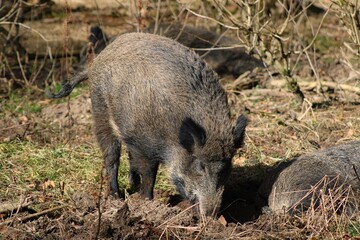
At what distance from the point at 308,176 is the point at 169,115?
1.31 m

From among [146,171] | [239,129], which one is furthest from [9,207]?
[239,129]

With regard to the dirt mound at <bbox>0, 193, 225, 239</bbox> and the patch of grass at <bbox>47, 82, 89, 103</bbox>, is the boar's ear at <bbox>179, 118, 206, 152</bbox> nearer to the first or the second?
the dirt mound at <bbox>0, 193, 225, 239</bbox>

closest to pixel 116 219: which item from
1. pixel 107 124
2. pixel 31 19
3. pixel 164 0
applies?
pixel 107 124

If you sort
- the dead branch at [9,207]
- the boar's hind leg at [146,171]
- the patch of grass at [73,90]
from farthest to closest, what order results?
the patch of grass at [73,90] → the boar's hind leg at [146,171] → the dead branch at [9,207]

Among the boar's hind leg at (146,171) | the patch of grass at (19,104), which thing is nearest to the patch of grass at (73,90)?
the patch of grass at (19,104)

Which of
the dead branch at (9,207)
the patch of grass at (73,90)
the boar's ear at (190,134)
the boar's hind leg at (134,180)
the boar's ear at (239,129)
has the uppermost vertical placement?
the boar's ear at (239,129)

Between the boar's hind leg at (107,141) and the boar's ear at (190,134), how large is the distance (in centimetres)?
98

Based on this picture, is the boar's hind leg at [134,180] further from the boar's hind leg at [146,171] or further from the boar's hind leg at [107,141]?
the boar's hind leg at [146,171]

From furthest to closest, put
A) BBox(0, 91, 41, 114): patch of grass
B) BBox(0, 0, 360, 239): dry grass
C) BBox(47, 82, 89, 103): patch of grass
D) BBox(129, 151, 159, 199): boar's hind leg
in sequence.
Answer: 1. BBox(47, 82, 89, 103): patch of grass
2. BBox(0, 91, 41, 114): patch of grass
3. BBox(129, 151, 159, 199): boar's hind leg
4. BBox(0, 0, 360, 239): dry grass

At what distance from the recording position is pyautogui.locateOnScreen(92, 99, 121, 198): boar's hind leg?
633 cm

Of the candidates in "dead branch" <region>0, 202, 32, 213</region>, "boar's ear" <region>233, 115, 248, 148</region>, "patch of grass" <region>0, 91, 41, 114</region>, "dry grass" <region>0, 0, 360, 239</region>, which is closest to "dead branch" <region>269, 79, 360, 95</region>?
"dry grass" <region>0, 0, 360, 239</region>

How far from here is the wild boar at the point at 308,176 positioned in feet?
19.0

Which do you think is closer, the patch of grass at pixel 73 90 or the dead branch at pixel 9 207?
the dead branch at pixel 9 207

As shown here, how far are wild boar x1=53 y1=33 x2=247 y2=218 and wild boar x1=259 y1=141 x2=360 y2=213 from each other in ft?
1.96
